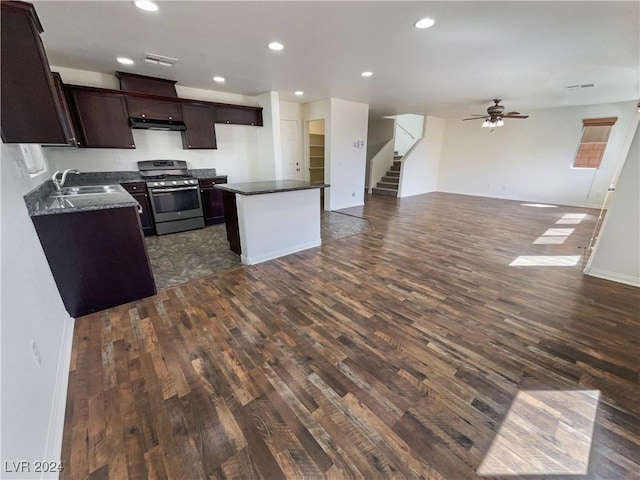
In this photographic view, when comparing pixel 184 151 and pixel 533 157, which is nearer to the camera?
pixel 184 151

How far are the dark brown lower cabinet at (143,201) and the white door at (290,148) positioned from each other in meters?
2.94

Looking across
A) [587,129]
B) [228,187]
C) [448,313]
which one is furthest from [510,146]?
[228,187]

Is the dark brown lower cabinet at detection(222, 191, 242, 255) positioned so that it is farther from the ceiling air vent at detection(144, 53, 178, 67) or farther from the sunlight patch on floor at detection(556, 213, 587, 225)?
the sunlight patch on floor at detection(556, 213, 587, 225)

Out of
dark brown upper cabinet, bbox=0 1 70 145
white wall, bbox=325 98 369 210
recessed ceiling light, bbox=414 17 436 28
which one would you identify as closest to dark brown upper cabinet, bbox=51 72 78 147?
dark brown upper cabinet, bbox=0 1 70 145

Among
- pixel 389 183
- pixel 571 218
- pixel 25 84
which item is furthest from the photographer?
pixel 389 183

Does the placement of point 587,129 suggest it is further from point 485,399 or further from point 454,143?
point 485,399

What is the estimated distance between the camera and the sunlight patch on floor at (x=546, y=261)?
3424 mm

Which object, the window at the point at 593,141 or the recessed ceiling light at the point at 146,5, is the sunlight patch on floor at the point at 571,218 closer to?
the window at the point at 593,141

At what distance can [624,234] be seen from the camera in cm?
287

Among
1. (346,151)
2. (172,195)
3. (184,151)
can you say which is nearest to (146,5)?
(172,195)

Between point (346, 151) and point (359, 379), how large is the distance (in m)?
5.36

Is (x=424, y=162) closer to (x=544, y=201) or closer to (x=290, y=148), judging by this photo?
(x=544, y=201)

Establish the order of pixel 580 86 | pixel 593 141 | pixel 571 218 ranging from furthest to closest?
pixel 593 141
pixel 571 218
pixel 580 86

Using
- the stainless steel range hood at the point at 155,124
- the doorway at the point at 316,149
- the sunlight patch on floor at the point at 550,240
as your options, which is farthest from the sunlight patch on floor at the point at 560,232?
the stainless steel range hood at the point at 155,124
